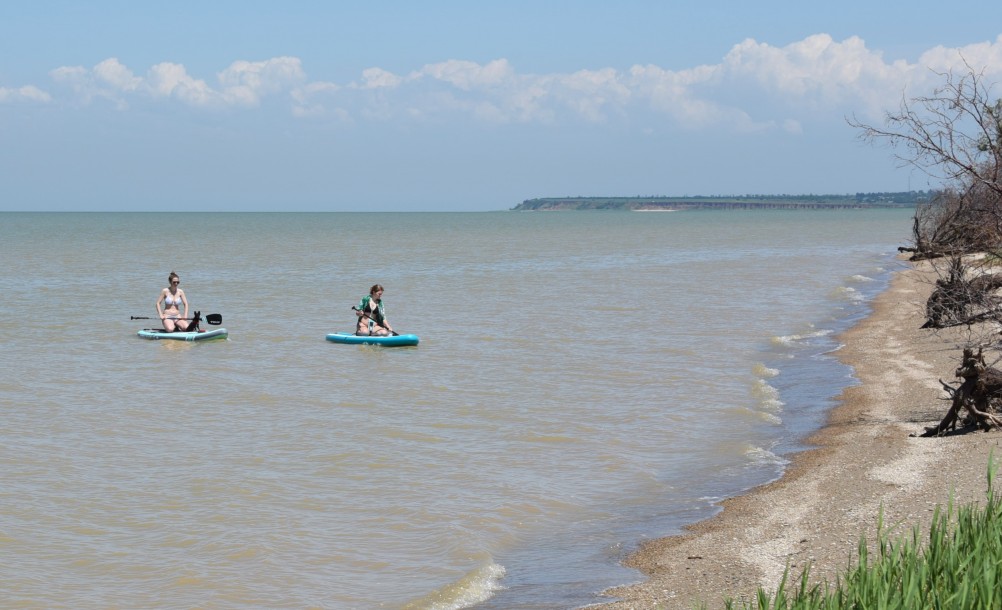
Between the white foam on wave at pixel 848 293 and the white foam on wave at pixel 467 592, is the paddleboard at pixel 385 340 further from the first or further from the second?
the white foam on wave at pixel 848 293

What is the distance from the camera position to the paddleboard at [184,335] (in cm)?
2478

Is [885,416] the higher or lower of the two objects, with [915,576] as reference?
lower

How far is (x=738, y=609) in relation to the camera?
7.59 metres

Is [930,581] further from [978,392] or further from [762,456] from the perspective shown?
[762,456]

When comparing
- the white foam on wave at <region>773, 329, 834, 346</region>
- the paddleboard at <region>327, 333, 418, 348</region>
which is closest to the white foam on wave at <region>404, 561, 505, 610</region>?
the paddleboard at <region>327, 333, 418, 348</region>

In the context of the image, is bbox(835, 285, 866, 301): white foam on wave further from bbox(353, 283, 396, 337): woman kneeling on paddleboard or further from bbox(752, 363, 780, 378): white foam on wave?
bbox(353, 283, 396, 337): woman kneeling on paddleboard

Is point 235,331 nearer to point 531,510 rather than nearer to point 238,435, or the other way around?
point 238,435

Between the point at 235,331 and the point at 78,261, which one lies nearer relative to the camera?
the point at 235,331

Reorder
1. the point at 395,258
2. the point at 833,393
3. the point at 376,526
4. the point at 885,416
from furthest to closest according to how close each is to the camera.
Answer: the point at 395,258 < the point at 833,393 < the point at 885,416 < the point at 376,526

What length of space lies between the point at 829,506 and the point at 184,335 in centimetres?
1740

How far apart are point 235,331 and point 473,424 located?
533 inches

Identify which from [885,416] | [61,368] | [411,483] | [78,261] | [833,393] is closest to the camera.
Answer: [411,483]

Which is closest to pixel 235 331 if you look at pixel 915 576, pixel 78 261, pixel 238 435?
pixel 238 435

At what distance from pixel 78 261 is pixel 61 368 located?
41785 millimetres
